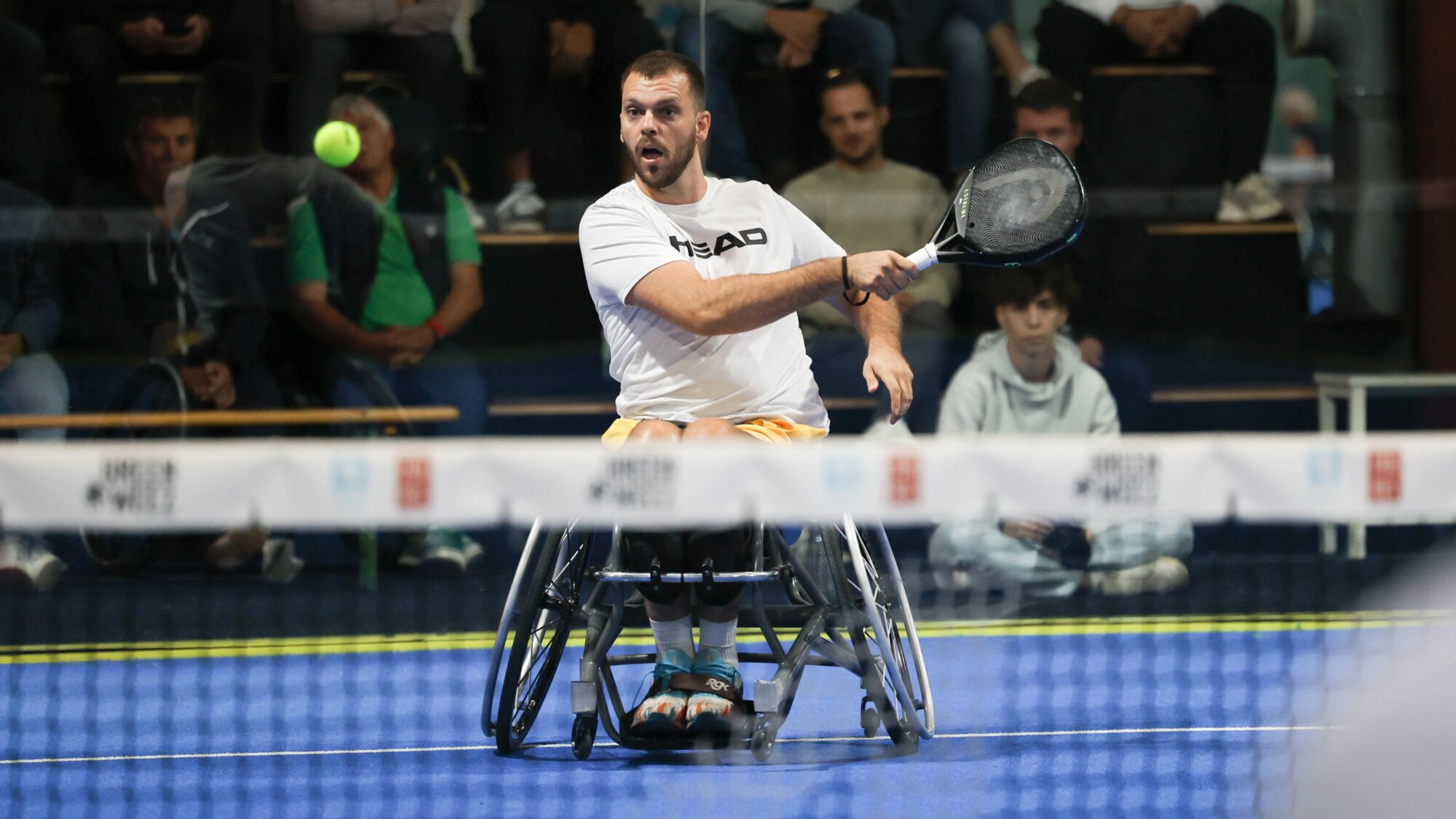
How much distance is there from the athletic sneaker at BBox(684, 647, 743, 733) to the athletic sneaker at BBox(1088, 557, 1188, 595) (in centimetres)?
286

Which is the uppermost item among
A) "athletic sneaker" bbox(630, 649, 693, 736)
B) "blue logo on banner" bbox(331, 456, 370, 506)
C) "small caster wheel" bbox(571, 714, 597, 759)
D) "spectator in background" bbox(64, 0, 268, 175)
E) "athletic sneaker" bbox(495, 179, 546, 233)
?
"spectator in background" bbox(64, 0, 268, 175)

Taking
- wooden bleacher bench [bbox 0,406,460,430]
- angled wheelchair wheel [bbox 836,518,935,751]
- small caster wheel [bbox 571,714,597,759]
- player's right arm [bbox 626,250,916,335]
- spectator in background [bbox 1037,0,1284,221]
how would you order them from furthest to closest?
1. spectator in background [bbox 1037,0,1284,221]
2. wooden bleacher bench [bbox 0,406,460,430]
3. small caster wheel [bbox 571,714,597,759]
4. angled wheelchair wheel [bbox 836,518,935,751]
5. player's right arm [bbox 626,250,916,335]

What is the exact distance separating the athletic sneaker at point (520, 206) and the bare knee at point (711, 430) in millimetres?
3602

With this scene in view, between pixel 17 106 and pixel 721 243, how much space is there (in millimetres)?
4273

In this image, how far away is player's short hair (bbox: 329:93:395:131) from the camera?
6.81m

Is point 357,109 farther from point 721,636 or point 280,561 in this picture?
point 721,636

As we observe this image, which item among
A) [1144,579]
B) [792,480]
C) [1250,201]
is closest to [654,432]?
[792,480]

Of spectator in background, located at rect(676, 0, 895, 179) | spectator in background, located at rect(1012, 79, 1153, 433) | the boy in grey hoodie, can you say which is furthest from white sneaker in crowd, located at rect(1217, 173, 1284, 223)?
spectator in background, located at rect(676, 0, 895, 179)

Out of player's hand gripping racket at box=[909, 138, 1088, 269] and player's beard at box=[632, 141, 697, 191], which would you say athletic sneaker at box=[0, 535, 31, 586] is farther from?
player's hand gripping racket at box=[909, 138, 1088, 269]

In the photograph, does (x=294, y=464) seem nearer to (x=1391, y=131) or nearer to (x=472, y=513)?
(x=472, y=513)

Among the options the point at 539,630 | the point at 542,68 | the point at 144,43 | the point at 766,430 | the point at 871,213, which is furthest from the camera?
the point at 542,68

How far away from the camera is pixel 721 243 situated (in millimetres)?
3803

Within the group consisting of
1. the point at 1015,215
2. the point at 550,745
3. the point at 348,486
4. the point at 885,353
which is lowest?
the point at 550,745

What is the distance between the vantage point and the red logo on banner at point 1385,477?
277cm
